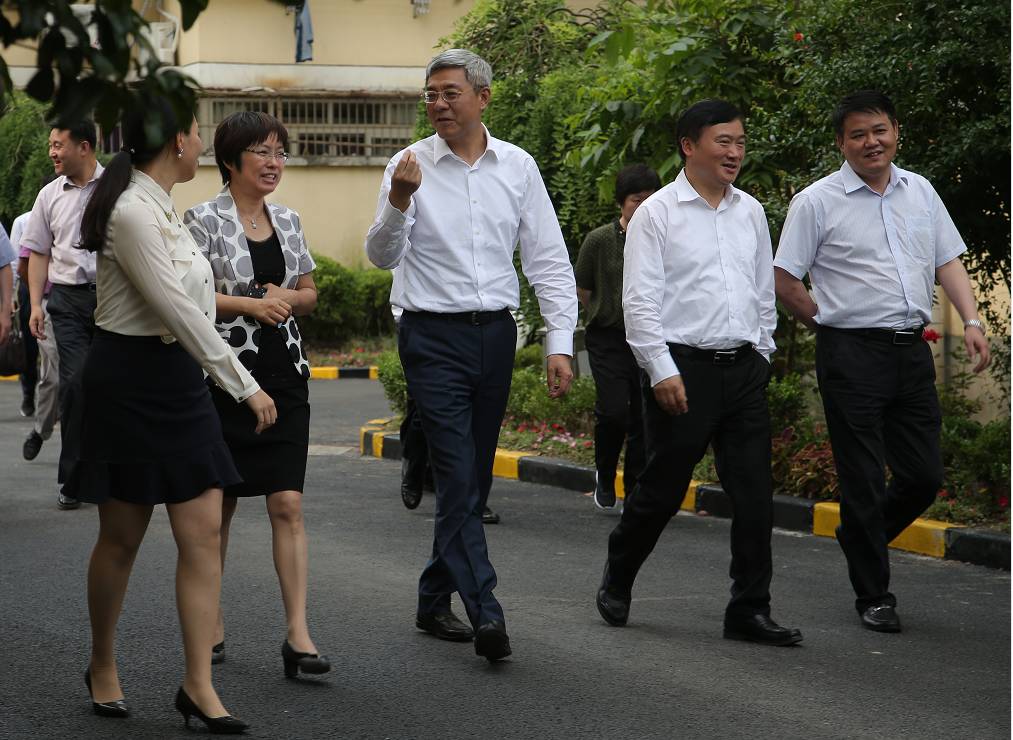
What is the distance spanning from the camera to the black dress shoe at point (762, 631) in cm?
591

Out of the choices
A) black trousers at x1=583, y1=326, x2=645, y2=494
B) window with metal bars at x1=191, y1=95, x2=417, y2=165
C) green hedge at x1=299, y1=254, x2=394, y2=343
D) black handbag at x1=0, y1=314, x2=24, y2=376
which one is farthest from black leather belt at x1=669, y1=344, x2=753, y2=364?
window with metal bars at x1=191, y1=95, x2=417, y2=165

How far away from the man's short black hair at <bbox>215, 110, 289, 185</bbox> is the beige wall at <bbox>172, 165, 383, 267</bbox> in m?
18.4

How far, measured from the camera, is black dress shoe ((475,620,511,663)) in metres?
5.45

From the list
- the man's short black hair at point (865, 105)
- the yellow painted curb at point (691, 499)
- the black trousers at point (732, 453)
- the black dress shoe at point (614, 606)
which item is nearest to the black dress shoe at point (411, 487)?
the yellow painted curb at point (691, 499)

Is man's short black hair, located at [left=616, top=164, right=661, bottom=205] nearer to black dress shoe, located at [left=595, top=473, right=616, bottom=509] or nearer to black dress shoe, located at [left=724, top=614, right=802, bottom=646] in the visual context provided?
black dress shoe, located at [left=595, top=473, right=616, bottom=509]

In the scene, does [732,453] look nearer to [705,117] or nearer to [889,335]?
[889,335]

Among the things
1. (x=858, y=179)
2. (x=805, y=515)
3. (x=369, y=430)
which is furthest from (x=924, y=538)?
(x=369, y=430)

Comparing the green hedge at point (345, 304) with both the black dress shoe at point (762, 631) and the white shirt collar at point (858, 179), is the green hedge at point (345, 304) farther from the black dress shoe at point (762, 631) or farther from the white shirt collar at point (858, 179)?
the black dress shoe at point (762, 631)

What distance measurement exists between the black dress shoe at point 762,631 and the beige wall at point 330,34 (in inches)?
736

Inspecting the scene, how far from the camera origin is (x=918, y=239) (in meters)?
6.38

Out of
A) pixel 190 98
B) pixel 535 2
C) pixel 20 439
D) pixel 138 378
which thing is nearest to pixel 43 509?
pixel 20 439

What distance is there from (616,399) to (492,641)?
3.64 meters

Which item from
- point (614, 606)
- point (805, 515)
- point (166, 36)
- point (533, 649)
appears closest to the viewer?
point (533, 649)

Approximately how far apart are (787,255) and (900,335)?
1.74ft
